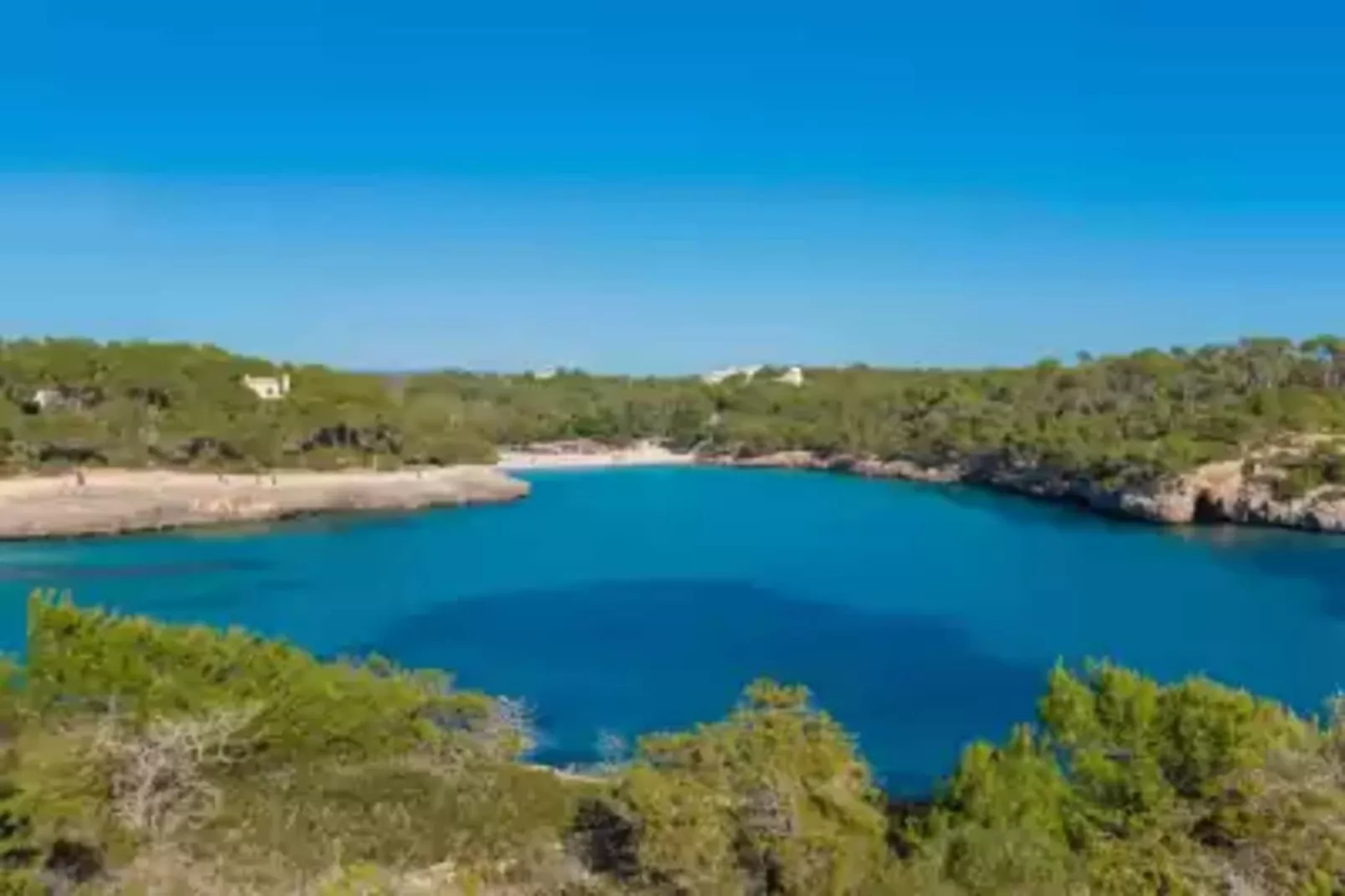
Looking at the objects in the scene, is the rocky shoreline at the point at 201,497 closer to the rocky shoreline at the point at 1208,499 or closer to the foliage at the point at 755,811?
the rocky shoreline at the point at 1208,499

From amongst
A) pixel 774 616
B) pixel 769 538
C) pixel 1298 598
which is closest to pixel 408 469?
pixel 769 538

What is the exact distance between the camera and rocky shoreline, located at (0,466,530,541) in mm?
50062

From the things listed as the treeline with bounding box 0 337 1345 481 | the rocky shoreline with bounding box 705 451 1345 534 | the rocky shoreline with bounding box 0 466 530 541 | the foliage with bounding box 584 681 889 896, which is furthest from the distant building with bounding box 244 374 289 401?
the foliage with bounding box 584 681 889 896

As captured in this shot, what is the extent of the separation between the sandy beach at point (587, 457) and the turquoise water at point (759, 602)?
25690 mm

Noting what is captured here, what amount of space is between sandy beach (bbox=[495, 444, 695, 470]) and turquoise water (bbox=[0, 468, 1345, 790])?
2569 centimetres

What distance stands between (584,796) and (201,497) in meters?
45.5

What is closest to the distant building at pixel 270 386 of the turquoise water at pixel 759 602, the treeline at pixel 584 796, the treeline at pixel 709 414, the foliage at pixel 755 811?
the treeline at pixel 709 414

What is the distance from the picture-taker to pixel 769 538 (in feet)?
172

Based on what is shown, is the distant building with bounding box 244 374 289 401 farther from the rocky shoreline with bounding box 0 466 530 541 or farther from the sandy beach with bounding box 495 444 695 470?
the sandy beach with bounding box 495 444 695 470

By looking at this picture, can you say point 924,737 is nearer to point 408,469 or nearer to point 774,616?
point 774,616

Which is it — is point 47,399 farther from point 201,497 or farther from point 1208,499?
point 1208,499

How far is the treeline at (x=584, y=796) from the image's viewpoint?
10.6 m

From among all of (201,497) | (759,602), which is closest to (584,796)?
(759,602)

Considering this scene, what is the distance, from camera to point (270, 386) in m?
71.3
